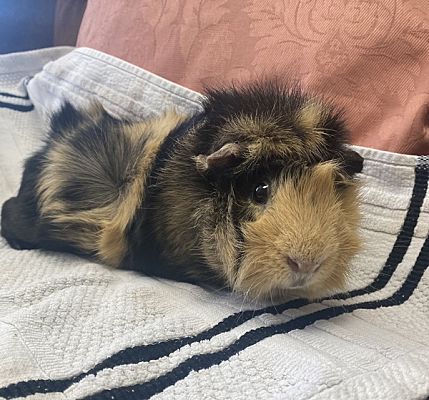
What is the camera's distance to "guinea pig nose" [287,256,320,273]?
2.88ft

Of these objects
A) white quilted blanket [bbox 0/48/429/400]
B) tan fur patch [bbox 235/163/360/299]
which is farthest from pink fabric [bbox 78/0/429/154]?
tan fur patch [bbox 235/163/360/299]

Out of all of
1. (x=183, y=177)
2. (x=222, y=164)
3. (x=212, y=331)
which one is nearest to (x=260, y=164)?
(x=222, y=164)

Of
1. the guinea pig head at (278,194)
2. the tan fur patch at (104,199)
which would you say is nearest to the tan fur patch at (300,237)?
the guinea pig head at (278,194)

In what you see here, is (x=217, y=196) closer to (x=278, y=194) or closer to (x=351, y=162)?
(x=278, y=194)

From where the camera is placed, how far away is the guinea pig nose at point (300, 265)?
34.5 inches

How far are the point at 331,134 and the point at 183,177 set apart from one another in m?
0.27

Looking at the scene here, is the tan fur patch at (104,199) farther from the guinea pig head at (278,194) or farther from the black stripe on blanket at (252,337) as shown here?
the black stripe on blanket at (252,337)

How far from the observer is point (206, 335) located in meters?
0.87

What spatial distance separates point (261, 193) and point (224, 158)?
8 centimetres

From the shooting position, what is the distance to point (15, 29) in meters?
2.03

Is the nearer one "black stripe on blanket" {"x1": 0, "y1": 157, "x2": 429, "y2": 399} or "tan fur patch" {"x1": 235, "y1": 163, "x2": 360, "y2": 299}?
"black stripe on blanket" {"x1": 0, "y1": 157, "x2": 429, "y2": 399}

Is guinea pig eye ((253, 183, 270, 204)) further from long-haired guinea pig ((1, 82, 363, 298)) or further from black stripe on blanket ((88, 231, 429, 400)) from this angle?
black stripe on blanket ((88, 231, 429, 400))

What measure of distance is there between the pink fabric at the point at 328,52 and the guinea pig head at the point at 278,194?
0.86 ft

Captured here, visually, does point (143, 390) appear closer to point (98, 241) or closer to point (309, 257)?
point (309, 257)
